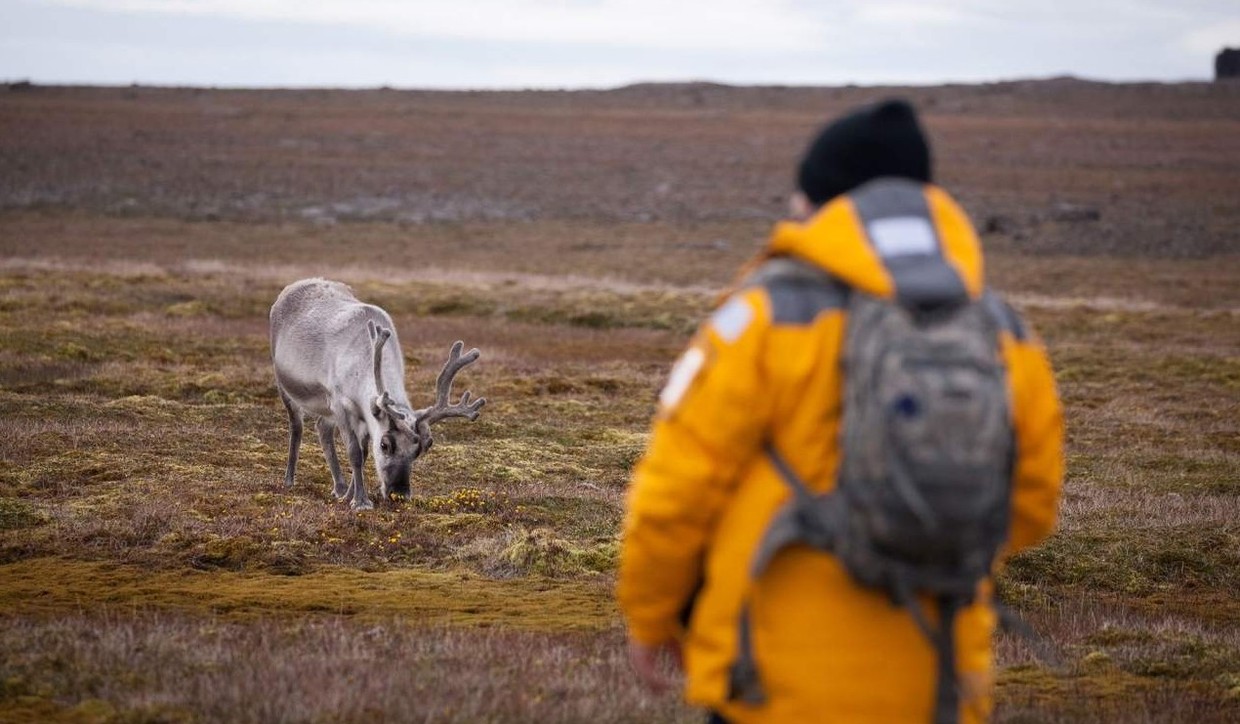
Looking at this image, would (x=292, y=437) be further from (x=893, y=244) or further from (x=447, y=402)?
(x=893, y=244)

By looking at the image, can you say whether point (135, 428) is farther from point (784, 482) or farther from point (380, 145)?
point (380, 145)

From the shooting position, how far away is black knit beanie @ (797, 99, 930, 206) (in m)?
3.68

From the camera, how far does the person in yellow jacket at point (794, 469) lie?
340 cm

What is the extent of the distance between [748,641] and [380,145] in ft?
262

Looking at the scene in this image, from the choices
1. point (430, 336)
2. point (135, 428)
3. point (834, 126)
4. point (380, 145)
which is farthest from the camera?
point (380, 145)

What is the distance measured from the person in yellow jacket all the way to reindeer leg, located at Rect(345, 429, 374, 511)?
821cm

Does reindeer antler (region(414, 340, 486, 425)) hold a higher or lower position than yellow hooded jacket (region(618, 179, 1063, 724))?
lower

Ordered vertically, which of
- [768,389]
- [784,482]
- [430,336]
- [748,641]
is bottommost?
[430,336]

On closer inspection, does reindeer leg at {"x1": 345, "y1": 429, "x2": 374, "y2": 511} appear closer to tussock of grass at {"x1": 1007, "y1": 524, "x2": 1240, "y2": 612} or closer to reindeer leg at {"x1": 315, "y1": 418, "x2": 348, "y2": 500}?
reindeer leg at {"x1": 315, "y1": 418, "x2": 348, "y2": 500}

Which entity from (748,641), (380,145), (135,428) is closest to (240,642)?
(748,641)

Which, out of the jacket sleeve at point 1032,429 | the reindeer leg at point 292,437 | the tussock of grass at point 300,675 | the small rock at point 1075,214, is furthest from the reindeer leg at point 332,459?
the small rock at point 1075,214

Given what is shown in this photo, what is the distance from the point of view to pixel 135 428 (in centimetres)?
1421

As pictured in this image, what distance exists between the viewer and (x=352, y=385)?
12398 mm

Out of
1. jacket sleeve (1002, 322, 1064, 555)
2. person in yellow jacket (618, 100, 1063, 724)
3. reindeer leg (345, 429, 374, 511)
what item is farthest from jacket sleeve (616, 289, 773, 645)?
reindeer leg (345, 429, 374, 511)
